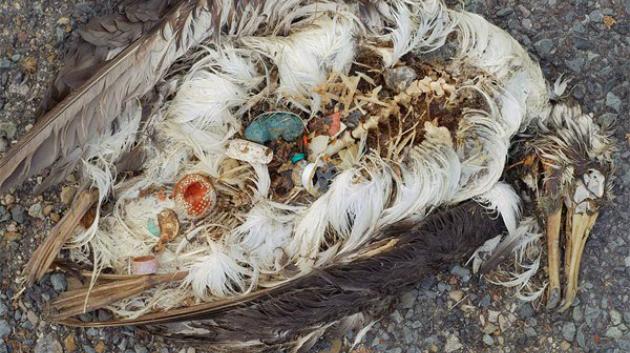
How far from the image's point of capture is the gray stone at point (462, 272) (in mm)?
3898

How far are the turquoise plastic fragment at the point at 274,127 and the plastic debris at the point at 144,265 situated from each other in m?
0.65

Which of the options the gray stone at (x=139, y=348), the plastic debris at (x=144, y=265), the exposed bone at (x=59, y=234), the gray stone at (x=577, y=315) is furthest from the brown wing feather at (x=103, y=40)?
the gray stone at (x=577, y=315)

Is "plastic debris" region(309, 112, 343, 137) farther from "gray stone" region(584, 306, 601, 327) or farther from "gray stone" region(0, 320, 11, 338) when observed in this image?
"gray stone" region(0, 320, 11, 338)

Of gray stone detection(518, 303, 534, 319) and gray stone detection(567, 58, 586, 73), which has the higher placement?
gray stone detection(567, 58, 586, 73)

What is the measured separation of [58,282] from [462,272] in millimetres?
1849

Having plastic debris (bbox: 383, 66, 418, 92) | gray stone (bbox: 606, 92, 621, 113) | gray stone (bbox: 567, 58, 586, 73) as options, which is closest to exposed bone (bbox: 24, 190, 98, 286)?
plastic debris (bbox: 383, 66, 418, 92)

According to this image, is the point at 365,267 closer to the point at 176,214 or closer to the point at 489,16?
the point at 176,214

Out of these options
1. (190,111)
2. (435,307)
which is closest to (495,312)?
(435,307)

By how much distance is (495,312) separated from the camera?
3896 millimetres

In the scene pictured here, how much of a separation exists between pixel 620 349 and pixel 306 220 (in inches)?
64.7

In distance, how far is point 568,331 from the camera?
12.7 feet

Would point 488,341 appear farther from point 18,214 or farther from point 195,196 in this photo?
point 18,214

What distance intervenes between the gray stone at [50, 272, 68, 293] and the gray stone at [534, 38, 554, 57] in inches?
97.6

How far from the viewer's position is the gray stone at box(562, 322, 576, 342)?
3.86m
